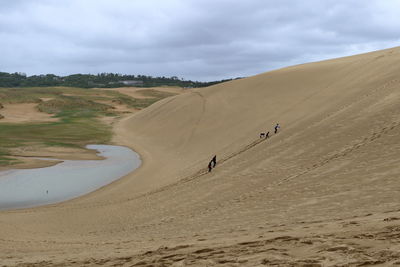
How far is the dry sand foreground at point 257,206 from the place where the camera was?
716 cm

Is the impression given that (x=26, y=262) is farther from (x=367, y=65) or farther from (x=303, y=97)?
(x=367, y=65)

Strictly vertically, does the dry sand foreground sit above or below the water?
above

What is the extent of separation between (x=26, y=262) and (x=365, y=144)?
14.4 meters

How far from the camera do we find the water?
21892 mm

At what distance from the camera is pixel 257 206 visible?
1304 centimetres

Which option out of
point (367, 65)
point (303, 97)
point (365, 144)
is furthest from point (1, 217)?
point (367, 65)

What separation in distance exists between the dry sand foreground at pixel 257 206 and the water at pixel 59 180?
1.77 meters

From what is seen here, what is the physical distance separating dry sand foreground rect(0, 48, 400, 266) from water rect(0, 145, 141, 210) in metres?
1.77

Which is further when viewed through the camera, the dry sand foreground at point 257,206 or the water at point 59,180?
the water at point 59,180

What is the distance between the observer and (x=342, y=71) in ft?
145

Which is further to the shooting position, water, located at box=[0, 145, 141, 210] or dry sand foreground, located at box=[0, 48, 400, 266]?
water, located at box=[0, 145, 141, 210]

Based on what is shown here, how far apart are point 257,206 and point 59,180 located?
61.0ft

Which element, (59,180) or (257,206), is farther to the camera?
(59,180)

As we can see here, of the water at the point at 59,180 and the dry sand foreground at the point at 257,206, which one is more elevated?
the dry sand foreground at the point at 257,206
